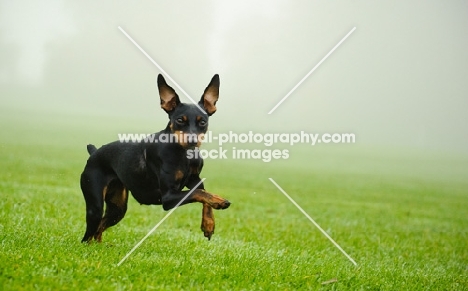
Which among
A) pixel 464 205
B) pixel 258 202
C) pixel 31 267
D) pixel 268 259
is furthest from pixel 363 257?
pixel 464 205

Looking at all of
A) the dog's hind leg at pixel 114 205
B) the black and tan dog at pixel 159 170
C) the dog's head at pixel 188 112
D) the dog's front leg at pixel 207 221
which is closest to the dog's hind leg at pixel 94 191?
the black and tan dog at pixel 159 170

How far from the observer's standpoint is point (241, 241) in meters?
10.1

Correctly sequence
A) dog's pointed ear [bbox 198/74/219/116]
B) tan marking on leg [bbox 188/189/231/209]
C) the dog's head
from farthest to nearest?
dog's pointed ear [bbox 198/74/219/116]
the dog's head
tan marking on leg [bbox 188/189/231/209]

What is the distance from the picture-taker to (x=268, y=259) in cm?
789

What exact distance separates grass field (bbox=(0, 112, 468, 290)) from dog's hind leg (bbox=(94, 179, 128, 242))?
1.20ft

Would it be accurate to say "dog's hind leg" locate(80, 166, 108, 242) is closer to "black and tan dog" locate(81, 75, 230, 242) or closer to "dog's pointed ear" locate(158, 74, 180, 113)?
"black and tan dog" locate(81, 75, 230, 242)

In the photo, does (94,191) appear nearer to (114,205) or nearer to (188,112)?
(114,205)

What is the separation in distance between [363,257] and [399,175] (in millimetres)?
26053

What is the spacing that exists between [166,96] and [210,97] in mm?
466

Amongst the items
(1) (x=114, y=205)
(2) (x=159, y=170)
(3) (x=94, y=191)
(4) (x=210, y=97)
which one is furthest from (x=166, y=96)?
(1) (x=114, y=205)

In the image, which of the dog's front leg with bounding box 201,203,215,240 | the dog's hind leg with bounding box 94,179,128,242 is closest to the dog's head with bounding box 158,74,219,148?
the dog's front leg with bounding box 201,203,215,240

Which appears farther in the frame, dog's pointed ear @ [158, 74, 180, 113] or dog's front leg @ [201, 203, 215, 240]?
dog's pointed ear @ [158, 74, 180, 113]

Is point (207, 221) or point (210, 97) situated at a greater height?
point (210, 97)

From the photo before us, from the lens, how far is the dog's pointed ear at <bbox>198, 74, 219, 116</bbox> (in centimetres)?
657
